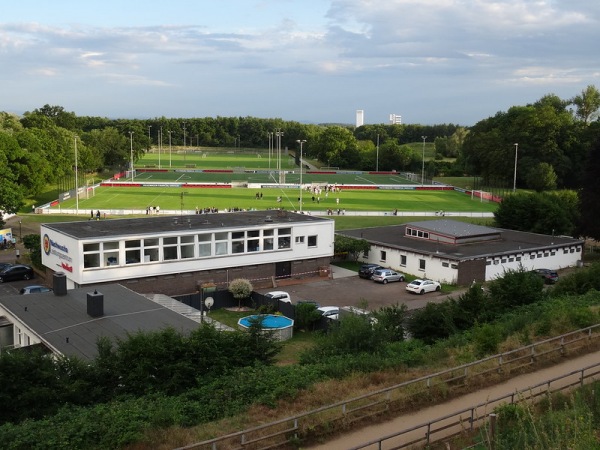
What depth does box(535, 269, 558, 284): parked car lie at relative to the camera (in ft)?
115

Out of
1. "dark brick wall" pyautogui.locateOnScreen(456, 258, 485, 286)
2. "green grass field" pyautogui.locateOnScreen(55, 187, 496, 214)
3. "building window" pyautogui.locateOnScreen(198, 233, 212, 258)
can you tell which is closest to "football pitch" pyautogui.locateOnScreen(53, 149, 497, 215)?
"green grass field" pyautogui.locateOnScreen(55, 187, 496, 214)

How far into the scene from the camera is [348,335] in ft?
55.0

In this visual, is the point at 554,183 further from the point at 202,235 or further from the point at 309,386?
the point at 309,386

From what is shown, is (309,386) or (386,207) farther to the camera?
(386,207)

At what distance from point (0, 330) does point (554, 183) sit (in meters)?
67.0

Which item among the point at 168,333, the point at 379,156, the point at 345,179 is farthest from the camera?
the point at 379,156

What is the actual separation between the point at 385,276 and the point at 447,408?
70.5 feet

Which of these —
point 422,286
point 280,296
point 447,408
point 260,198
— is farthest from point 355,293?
point 260,198

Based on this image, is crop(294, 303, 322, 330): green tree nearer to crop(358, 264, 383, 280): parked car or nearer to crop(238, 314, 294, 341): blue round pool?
crop(238, 314, 294, 341): blue round pool

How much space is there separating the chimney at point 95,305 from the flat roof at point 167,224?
9.06 metres

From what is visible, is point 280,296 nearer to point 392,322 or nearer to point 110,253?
point 110,253

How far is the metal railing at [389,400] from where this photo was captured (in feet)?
33.9

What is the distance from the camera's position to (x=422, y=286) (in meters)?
31.8

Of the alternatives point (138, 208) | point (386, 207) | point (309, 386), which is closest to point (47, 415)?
point (309, 386)
